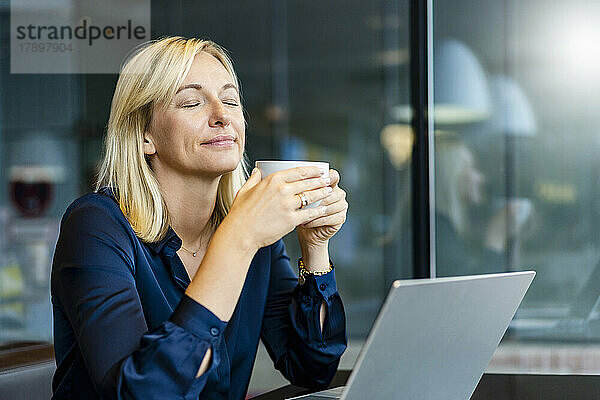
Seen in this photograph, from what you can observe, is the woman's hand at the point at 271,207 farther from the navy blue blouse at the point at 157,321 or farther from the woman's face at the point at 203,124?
the woman's face at the point at 203,124

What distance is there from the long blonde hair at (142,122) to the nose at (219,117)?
78mm

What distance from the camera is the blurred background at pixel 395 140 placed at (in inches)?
117

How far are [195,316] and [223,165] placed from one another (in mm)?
360

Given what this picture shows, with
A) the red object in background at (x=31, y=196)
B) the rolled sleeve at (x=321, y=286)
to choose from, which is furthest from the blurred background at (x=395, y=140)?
the rolled sleeve at (x=321, y=286)

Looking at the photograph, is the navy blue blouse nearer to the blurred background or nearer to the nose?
the nose

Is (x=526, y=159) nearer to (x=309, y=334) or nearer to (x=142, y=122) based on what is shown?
(x=309, y=334)

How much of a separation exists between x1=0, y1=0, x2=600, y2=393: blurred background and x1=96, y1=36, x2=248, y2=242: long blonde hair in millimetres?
1637

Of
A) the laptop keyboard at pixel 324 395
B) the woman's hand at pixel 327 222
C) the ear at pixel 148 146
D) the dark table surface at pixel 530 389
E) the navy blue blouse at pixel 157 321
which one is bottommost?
the dark table surface at pixel 530 389

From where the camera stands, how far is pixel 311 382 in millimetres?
1454

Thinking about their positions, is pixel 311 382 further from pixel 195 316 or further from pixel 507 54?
pixel 507 54

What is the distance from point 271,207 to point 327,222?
19 cm

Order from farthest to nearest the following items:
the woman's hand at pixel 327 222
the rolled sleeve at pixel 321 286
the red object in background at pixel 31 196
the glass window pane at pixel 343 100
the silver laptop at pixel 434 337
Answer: the glass window pane at pixel 343 100
the red object in background at pixel 31 196
the rolled sleeve at pixel 321 286
the woman's hand at pixel 327 222
the silver laptop at pixel 434 337

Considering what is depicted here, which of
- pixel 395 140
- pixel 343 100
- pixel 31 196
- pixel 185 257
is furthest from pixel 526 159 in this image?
pixel 185 257

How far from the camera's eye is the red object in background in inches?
116
